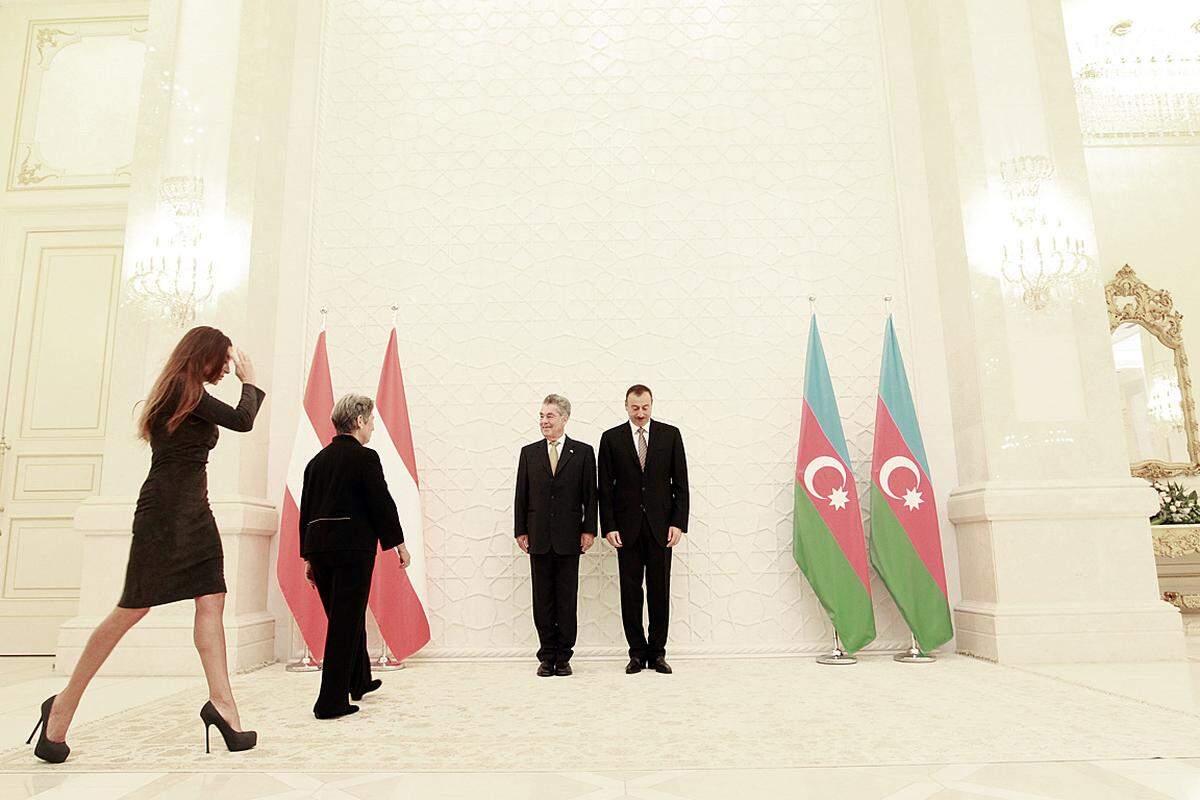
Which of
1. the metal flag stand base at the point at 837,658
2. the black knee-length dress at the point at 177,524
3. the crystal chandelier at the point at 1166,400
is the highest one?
the crystal chandelier at the point at 1166,400

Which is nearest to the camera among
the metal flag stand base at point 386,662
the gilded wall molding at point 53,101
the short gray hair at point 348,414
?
the short gray hair at point 348,414

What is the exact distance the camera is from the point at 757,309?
5.41 m

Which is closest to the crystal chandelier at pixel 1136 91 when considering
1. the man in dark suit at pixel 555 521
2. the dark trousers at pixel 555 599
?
the man in dark suit at pixel 555 521

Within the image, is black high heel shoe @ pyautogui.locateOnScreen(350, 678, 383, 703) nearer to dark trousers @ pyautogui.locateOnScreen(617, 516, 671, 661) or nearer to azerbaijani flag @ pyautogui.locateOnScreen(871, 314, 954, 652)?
dark trousers @ pyautogui.locateOnScreen(617, 516, 671, 661)

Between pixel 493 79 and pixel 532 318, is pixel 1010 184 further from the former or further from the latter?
pixel 493 79

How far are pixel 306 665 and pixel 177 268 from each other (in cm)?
256

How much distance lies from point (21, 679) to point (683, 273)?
4.67 metres

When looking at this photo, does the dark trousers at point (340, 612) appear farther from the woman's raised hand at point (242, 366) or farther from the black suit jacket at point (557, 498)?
the black suit jacket at point (557, 498)

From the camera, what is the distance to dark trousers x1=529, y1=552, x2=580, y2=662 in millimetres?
4492

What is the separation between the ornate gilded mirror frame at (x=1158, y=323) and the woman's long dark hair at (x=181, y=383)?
7.34m

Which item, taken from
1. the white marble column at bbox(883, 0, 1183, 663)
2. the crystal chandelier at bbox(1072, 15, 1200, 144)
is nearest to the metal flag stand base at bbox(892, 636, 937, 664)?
the white marble column at bbox(883, 0, 1183, 663)

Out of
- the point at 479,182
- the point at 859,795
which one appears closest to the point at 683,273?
the point at 479,182

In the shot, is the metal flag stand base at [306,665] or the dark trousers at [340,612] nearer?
the dark trousers at [340,612]

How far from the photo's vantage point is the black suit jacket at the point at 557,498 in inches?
178
